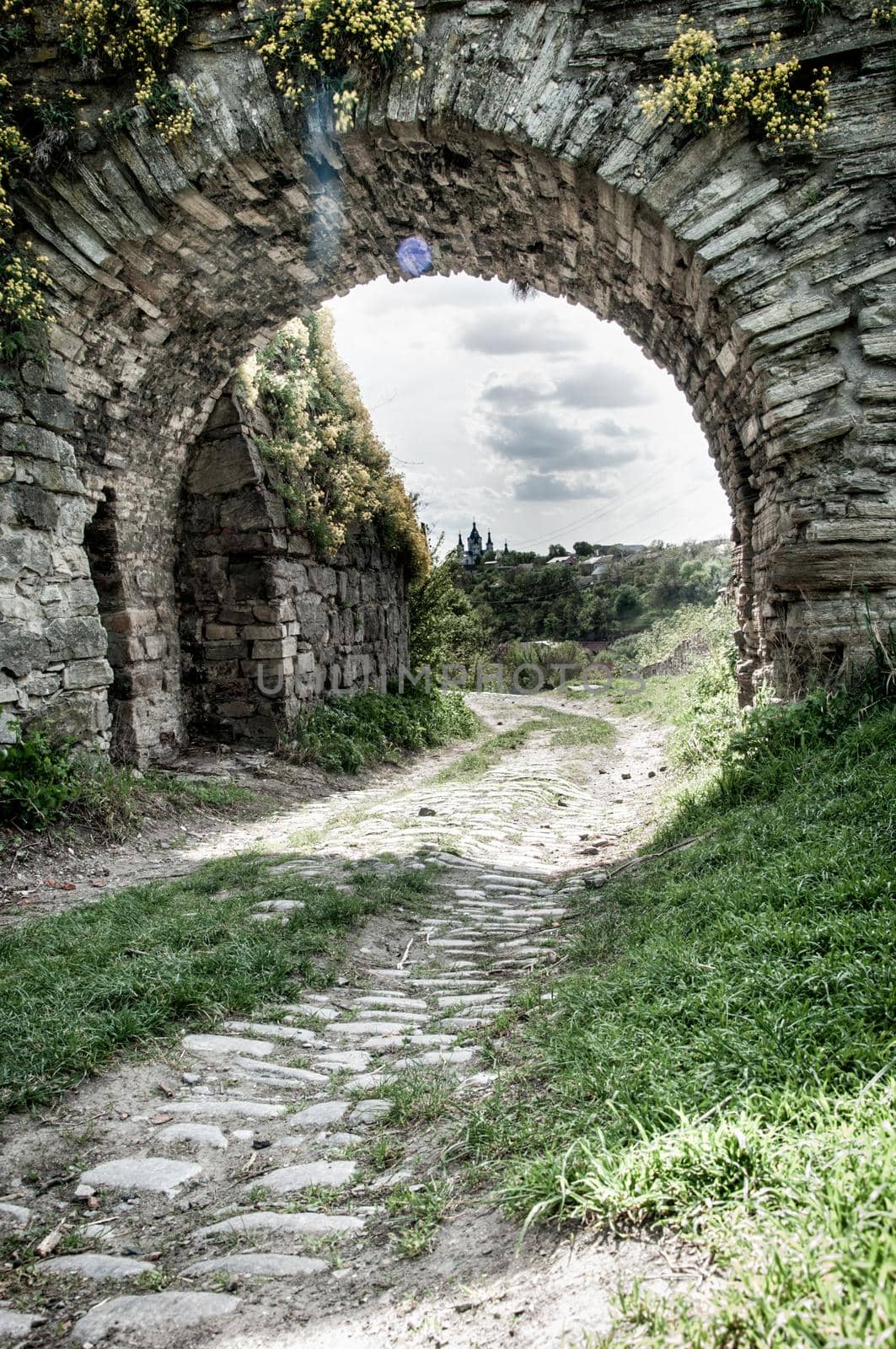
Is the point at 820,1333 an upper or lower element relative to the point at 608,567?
lower

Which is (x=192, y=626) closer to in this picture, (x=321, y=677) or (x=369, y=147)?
(x=321, y=677)

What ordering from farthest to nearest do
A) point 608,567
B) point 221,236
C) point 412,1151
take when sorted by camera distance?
point 608,567, point 221,236, point 412,1151

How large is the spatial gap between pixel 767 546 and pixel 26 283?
525 centimetres

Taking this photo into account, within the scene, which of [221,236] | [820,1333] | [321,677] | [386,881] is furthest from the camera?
[321,677]

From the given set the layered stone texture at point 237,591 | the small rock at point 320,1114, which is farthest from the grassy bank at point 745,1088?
the layered stone texture at point 237,591

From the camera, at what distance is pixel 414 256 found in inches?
265

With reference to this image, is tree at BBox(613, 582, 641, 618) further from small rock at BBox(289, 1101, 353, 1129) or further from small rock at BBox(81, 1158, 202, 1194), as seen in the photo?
small rock at BBox(81, 1158, 202, 1194)

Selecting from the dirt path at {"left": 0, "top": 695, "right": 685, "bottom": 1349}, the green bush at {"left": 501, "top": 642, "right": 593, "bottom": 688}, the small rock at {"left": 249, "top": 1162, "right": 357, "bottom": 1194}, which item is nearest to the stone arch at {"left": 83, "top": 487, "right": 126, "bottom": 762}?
the dirt path at {"left": 0, "top": 695, "right": 685, "bottom": 1349}

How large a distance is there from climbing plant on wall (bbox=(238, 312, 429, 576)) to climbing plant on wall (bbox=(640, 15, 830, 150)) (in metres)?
5.05

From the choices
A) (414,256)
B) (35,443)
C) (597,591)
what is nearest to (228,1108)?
(35,443)

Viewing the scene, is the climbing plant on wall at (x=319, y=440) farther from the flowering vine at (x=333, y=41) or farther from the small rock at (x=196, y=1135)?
the small rock at (x=196, y=1135)

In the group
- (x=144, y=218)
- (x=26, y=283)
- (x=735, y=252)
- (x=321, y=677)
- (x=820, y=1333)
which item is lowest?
(x=820, y=1333)

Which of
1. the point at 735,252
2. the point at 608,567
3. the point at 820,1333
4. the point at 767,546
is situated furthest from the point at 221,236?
the point at 608,567

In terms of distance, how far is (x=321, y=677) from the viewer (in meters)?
9.51
